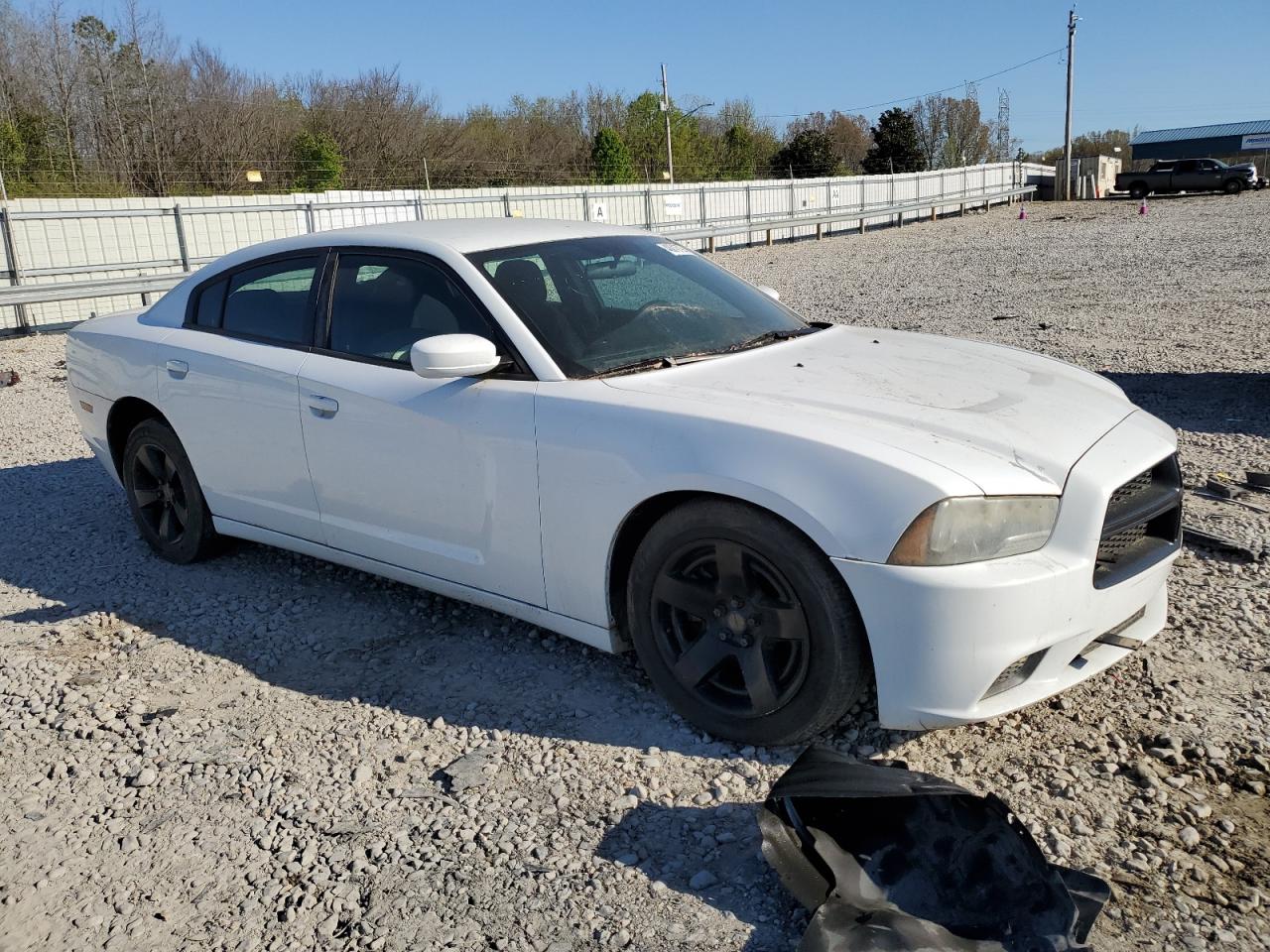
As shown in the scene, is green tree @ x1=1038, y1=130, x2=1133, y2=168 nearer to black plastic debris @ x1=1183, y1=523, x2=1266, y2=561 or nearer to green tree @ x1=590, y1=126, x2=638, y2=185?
green tree @ x1=590, y1=126, x2=638, y2=185

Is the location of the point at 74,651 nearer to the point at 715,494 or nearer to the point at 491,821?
the point at 491,821

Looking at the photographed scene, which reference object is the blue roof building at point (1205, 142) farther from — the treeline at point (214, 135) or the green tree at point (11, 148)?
the green tree at point (11, 148)

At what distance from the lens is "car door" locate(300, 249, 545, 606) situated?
3.57 meters

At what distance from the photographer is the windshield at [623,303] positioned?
3711 mm

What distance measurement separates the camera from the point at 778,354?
12.5 feet

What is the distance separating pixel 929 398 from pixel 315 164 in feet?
98.1

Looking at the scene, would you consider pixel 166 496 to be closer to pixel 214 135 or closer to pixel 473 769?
pixel 473 769

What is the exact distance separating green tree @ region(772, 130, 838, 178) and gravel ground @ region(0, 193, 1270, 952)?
174 feet

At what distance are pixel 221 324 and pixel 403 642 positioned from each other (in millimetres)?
1767

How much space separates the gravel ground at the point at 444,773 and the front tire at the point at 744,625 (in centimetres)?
17

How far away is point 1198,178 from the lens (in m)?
42.2

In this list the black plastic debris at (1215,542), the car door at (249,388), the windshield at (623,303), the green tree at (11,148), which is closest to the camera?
the windshield at (623,303)

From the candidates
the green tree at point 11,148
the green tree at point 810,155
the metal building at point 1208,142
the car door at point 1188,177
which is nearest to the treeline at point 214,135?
the green tree at point 11,148

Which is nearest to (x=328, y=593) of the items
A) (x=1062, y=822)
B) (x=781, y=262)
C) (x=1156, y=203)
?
(x=1062, y=822)
